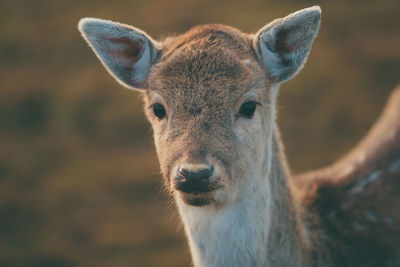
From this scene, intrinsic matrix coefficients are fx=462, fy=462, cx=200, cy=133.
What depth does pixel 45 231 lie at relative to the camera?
7906 millimetres

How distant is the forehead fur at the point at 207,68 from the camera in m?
3.54

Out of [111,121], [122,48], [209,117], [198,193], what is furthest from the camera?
[111,121]

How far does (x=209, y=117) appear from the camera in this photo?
3436mm

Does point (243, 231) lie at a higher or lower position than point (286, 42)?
lower

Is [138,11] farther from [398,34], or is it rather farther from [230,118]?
[230,118]

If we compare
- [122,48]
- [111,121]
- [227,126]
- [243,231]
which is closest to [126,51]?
[122,48]

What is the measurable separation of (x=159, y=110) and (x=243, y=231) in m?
1.19

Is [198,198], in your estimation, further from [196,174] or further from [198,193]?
[196,174]

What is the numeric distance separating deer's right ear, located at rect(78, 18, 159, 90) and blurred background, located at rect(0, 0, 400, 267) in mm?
3949

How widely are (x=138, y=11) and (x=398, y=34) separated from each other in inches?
280

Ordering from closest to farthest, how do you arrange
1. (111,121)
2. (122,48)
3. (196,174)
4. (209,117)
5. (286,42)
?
(196,174) → (209,117) → (286,42) → (122,48) → (111,121)

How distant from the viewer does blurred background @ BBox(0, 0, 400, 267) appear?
25.6ft

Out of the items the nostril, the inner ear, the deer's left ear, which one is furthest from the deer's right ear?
the nostril

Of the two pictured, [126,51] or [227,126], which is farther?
[126,51]
